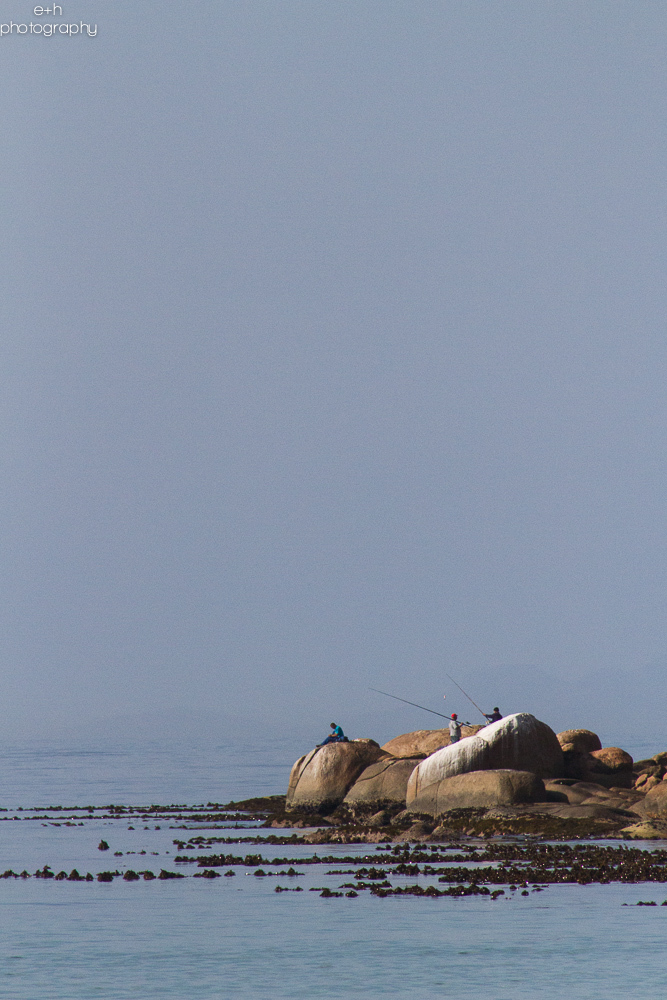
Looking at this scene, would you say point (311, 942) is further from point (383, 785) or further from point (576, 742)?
point (576, 742)

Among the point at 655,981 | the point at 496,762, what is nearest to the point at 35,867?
the point at 496,762

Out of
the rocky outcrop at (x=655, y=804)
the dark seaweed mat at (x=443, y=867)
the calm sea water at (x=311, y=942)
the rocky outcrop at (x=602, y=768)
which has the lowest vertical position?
the calm sea water at (x=311, y=942)

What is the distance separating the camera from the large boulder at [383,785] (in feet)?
147

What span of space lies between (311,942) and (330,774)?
23.0 m

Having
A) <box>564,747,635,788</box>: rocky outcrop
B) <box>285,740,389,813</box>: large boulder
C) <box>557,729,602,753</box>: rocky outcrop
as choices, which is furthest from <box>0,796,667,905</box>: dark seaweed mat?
<box>557,729,602,753</box>: rocky outcrop

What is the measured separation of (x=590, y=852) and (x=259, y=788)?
145ft

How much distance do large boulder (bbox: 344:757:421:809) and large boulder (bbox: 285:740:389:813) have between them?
3.78 feet

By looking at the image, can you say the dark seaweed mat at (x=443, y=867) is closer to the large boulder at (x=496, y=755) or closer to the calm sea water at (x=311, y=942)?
the calm sea water at (x=311, y=942)

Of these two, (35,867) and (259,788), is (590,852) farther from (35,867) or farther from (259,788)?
(259,788)

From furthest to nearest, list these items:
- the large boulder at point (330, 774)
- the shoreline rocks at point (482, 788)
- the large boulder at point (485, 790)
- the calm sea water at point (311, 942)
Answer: the large boulder at point (330, 774) < the large boulder at point (485, 790) < the shoreline rocks at point (482, 788) < the calm sea water at point (311, 942)

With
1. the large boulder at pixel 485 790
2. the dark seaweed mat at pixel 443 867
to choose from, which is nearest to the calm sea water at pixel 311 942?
the dark seaweed mat at pixel 443 867

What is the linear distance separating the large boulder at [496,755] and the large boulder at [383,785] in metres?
1.34

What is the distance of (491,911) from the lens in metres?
27.2

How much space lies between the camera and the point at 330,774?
48.5 metres
